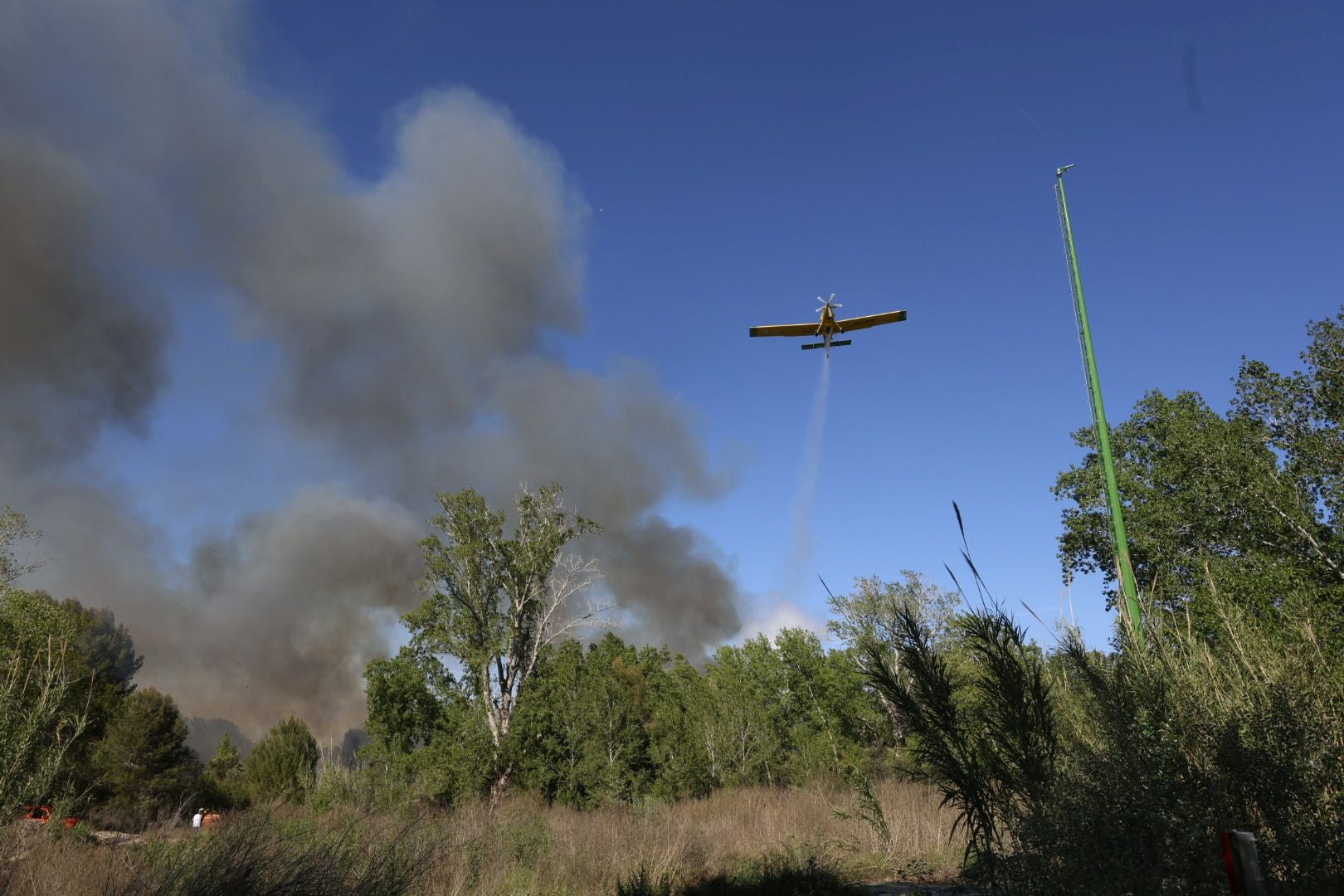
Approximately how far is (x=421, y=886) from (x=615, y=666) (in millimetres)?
50623

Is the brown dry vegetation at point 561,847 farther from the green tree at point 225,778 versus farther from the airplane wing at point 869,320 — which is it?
the green tree at point 225,778

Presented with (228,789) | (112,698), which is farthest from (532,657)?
(112,698)

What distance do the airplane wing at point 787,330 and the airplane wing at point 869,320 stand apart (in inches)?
48.7

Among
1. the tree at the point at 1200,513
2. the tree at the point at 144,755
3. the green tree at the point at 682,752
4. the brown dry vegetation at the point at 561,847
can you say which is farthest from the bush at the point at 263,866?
the tree at the point at 144,755

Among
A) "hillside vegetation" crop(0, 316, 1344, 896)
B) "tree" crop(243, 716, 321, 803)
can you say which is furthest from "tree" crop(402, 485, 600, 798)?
"tree" crop(243, 716, 321, 803)

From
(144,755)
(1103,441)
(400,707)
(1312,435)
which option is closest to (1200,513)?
(1312,435)

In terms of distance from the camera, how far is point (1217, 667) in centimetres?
1011

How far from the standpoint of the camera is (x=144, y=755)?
5019cm

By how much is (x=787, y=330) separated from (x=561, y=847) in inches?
808

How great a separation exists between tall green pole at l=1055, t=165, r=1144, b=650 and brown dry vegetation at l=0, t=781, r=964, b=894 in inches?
273

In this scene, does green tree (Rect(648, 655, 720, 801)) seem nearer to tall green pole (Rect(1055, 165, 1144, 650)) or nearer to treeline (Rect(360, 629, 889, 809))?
treeline (Rect(360, 629, 889, 809))

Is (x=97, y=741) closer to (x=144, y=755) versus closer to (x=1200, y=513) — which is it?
(x=144, y=755)

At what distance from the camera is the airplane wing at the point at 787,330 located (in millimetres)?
29906

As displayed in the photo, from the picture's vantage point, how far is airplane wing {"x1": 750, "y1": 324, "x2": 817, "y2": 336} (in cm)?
2991
